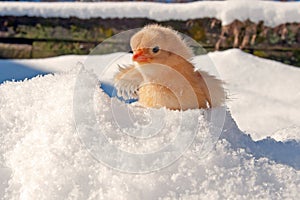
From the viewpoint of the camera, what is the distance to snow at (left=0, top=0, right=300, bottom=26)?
2520 millimetres

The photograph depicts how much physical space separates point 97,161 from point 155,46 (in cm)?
28

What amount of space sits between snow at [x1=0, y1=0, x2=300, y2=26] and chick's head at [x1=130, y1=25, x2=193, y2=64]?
1801mm

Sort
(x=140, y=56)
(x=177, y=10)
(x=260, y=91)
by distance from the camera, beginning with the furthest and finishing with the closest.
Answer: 1. (x=177, y=10)
2. (x=260, y=91)
3. (x=140, y=56)

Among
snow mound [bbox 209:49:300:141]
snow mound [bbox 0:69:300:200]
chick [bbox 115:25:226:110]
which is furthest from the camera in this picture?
snow mound [bbox 209:49:300:141]

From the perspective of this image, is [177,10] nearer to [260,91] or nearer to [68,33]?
[68,33]

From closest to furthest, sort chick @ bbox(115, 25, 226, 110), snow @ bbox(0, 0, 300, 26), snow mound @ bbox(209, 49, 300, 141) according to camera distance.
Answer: chick @ bbox(115, 25, 226, 110) → snow mound @ bbox(209, 49, 300, 141) → snow @ bbox(0, 0, 300, 26)

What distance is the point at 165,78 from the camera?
29.5 inches

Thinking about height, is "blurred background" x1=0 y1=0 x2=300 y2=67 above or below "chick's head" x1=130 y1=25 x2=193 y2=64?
below

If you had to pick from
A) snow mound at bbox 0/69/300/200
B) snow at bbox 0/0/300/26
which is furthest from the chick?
snow at bbox 0/0/300/26

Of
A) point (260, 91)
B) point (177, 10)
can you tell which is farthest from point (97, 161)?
point (177, 10)

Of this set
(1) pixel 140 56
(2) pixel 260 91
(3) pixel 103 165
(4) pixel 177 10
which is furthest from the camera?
(4) pixel 177 10

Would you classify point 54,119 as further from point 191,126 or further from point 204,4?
Answer: point 204,4

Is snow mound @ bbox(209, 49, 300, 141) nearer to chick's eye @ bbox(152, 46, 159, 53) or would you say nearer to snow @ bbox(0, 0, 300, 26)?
snow @ bbox(0, 0, 300, 26)

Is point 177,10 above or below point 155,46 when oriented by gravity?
below
